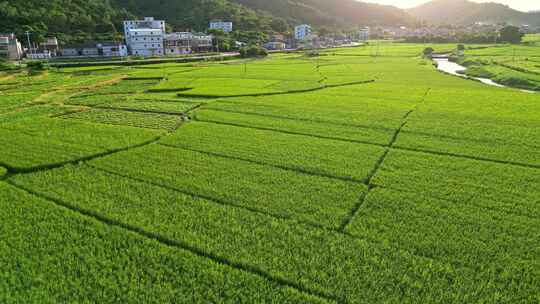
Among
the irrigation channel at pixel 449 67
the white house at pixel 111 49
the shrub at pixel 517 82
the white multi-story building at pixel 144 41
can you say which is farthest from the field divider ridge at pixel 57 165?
the white multi-story building at pixel 144 41

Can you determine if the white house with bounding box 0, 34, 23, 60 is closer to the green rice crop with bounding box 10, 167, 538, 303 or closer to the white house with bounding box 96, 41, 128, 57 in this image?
the white house with bounding box 96, 41, 128, 57

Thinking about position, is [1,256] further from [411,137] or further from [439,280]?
[411,137]

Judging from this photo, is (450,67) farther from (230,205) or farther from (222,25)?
(222,25)

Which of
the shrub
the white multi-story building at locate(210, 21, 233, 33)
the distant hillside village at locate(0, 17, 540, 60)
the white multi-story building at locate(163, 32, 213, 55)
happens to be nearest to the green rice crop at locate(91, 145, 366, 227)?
the shrub

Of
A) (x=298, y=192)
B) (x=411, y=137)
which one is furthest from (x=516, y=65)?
(x=298, y=192)

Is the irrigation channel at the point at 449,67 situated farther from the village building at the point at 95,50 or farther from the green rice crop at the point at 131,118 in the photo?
the village building at the point at 95,50

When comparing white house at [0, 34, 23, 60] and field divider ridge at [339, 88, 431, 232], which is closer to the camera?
field divider ridge at [339, 88, 431, 232]
